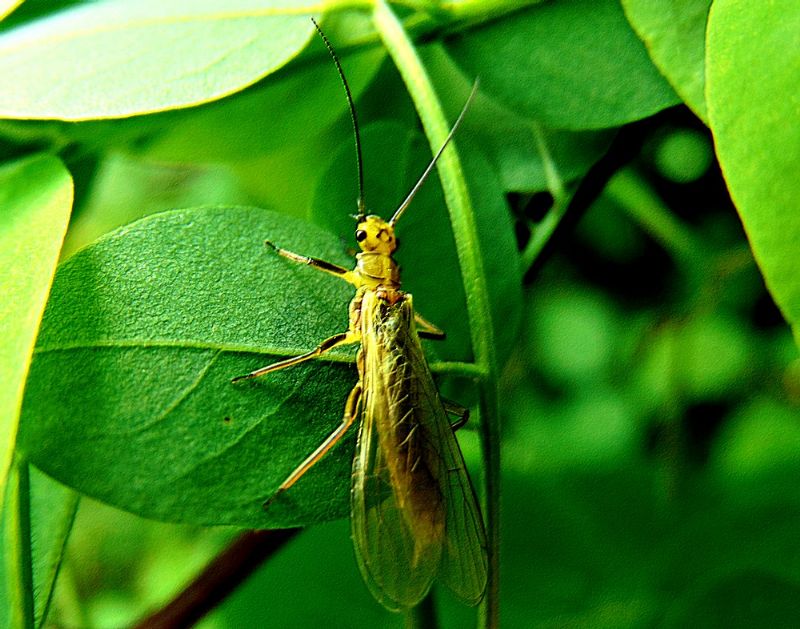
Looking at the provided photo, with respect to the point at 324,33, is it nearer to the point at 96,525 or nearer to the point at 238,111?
the point at 238,111

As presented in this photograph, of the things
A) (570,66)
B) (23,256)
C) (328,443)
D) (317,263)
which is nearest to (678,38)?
(570,66)

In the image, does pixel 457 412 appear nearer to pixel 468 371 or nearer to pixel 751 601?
pixel 468 371

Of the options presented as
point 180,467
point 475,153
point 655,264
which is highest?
point 475,153

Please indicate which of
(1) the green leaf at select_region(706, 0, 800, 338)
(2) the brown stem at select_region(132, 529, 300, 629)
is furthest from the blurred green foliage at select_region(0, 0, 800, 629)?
(2) the brown stem at select_region(132, 529, 300, 629)

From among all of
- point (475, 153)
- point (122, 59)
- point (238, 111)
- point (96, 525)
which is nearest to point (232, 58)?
point (122, 59)

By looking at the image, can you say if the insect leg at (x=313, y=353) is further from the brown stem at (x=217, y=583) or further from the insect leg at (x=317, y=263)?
the brown stem at (x=217, y=583)

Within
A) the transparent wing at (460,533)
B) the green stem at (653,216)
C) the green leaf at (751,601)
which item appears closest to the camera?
the transparent wing at (460,533)

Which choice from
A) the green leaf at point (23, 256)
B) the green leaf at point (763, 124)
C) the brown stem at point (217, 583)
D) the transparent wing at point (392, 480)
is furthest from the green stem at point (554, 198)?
the green leaf at point (23, 256)
